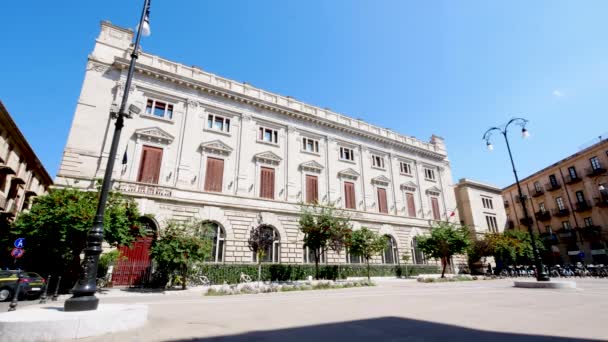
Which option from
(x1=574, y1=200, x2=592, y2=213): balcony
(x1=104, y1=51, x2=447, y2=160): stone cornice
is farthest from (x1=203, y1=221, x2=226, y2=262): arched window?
(x1=574, y1=200, x2=592, y2=213): balcony

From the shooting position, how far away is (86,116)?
1816 centimetres

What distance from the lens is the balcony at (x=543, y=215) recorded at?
3912 centimetres

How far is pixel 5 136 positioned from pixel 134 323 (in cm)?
2405

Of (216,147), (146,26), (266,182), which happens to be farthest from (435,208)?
(146,26)

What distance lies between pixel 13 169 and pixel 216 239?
17.1 meters

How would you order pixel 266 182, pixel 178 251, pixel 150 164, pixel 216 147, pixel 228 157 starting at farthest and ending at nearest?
pixel 266 182, pixel 228 157, pixel 216 147, pixel 150 164, pixel 178 251

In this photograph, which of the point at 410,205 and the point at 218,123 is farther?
the point at 410,205

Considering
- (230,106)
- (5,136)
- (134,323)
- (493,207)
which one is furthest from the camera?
(493,207)

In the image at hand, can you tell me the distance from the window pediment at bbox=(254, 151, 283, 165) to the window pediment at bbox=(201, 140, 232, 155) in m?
2.34

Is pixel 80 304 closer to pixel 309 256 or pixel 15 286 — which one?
pixel 15 286

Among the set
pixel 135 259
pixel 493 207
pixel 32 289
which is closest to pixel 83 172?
pixel 135 259

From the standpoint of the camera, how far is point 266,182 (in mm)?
22656

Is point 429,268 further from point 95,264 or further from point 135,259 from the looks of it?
point 95,264

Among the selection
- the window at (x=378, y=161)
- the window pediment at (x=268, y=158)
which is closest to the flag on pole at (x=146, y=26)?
the window pediment at (x=268, y=158)
